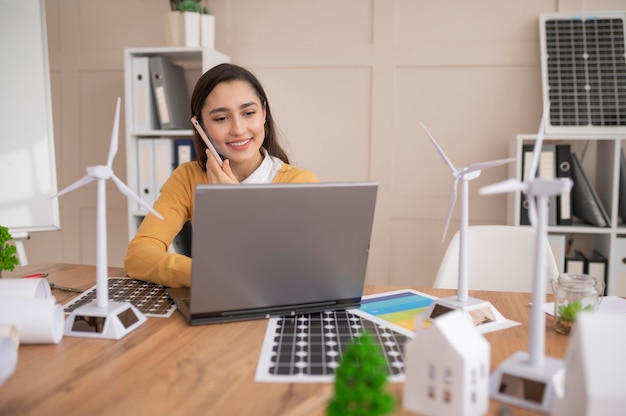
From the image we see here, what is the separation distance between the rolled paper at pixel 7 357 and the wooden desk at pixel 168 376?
16 millimetres

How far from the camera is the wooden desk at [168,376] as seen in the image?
0.78 meters

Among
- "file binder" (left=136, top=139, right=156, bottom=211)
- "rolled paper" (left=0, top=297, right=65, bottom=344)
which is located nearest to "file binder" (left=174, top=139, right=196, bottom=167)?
"file binder" (left=136, top=139, right=156, bottom=211)

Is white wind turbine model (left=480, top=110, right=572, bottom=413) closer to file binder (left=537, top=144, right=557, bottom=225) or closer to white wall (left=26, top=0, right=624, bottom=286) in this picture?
file binder (left=537, top=144, right=557, bottom=225)

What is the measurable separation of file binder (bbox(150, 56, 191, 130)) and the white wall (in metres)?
0.34

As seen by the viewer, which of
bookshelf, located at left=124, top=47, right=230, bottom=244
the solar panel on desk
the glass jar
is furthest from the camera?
bookshelf, located at left=124, top=47, right=230, bottom=244

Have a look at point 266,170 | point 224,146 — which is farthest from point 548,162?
point 224,146

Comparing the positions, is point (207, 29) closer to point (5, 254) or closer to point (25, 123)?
point (25, 123)

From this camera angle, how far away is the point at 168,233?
5.49ft

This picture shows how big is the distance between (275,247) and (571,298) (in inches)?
24.2

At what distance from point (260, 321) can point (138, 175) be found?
1915mm

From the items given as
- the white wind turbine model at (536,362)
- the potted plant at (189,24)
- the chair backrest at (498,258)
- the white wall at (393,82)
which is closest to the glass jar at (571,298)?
the white wind turbine model at (536,362)

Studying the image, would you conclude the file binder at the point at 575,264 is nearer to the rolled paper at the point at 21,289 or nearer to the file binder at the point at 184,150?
the file binder at the point at 184,150

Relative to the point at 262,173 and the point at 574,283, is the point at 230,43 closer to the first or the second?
the point at 262,173

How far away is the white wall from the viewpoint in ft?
8.92
